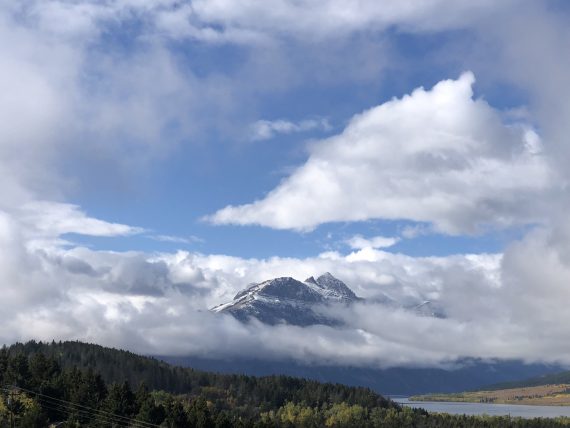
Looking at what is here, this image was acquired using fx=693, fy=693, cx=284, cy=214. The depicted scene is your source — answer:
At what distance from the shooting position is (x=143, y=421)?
19212cm

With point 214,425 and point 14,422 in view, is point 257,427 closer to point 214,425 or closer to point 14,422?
point 214,425

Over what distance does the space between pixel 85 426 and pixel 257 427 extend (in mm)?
49123

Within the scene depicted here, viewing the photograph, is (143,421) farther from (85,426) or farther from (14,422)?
(14,422)

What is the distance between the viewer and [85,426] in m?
198

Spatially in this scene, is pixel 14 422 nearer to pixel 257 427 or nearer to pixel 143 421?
pixel 143 421

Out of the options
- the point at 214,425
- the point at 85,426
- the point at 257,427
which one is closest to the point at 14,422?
the point at 85,426

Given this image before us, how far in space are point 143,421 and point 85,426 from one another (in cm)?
1876

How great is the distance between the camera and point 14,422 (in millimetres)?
199875

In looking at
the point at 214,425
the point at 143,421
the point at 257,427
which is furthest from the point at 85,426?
the point at 257,427

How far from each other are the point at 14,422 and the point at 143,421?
39.7 metres

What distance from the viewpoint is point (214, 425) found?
196m

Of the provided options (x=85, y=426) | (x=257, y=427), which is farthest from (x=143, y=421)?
(x=257, y=427)

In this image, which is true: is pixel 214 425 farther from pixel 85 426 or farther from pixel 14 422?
pixel 14 422

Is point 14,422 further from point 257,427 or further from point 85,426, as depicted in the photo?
point 257,427
